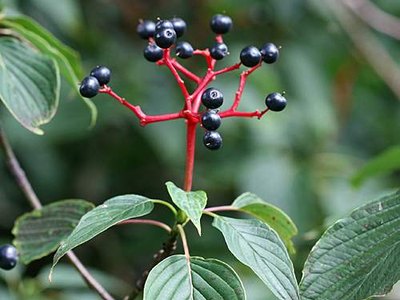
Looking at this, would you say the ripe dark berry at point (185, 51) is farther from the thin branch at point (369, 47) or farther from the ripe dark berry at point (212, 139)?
the thin branch at point (369, 47)

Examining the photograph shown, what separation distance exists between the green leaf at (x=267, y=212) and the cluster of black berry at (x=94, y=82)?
338 mm

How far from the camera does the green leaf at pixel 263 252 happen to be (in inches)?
52.1

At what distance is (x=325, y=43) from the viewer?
3957 mm

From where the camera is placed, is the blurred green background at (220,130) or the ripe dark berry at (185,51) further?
the blurred green background at (220,130)

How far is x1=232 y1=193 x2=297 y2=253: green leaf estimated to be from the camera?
62.3 inches

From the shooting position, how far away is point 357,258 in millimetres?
1424

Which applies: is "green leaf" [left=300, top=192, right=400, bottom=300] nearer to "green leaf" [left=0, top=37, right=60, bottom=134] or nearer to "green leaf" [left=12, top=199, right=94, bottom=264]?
"green leaf" [left=12, top=199, right=94, bottom=264]

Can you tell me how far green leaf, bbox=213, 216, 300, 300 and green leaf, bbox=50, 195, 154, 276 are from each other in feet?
0.47

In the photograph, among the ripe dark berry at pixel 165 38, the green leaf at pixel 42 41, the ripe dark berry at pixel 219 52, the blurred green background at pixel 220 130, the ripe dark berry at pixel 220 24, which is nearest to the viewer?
the ripe dark berry at pixel 165 38

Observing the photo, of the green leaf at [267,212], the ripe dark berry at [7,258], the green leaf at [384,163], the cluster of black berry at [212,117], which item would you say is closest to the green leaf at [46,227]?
the ripe dark berry at [7,258]

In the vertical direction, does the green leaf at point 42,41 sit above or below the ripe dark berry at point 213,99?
below

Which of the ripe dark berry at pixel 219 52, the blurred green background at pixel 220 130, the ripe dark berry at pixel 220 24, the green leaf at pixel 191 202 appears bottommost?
the blurred green background at pixel 220 130

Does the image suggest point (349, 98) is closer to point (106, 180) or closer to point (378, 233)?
point (106, 180)

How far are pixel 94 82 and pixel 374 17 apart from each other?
8.05 ft
